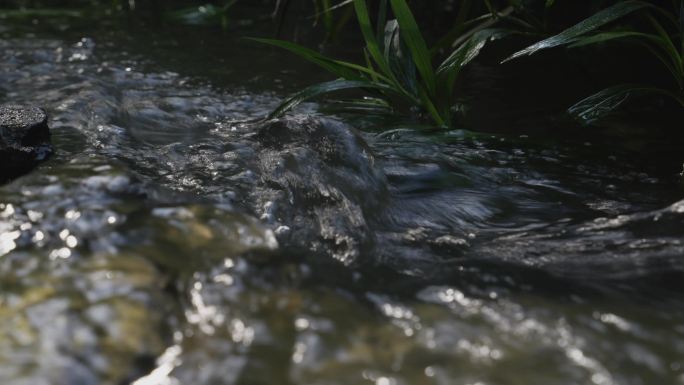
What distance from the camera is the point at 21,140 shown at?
1.99 meters

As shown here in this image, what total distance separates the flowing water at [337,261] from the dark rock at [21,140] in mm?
62

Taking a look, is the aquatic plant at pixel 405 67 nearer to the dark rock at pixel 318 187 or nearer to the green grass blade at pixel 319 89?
the green grass blade at pixel 319 89

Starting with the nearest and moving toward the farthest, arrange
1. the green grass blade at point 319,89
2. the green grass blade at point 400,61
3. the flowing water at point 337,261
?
the flowing water at point 337,261 → the green grass blade at point 319,89 → the green grass blade at point 400,61

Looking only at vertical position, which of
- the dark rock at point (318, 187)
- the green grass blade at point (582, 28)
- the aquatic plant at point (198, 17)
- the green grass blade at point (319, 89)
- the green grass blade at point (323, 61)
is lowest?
the aquatic plant at point (198, 17)

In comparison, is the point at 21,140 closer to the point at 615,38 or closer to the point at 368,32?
the point at 368,32

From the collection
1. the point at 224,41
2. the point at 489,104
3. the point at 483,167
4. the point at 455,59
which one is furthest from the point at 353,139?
the point at 224,41

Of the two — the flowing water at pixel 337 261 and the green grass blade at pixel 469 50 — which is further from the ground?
the green grass blade at pixel 469 50

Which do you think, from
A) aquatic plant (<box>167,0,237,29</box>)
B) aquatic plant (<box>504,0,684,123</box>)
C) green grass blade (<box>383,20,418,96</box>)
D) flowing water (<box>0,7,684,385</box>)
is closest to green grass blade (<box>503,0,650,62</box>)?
aquatic plant (<box>504,0,684,123</box>)

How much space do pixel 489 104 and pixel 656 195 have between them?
3.44ft

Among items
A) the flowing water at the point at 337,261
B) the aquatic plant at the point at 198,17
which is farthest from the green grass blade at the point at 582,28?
the aquatic plant at the point at 198,17

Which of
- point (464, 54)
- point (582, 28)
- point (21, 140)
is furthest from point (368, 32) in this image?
point (21, 140)

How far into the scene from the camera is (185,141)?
94.3 inches

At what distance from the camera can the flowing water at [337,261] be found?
1062mm

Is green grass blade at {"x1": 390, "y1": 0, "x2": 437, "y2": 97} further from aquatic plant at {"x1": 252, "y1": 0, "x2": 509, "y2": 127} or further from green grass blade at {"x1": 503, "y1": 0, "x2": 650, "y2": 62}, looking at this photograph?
green grass blade at {"x1": 503, "y1": 0, "x2": 650, "y2": 62}
